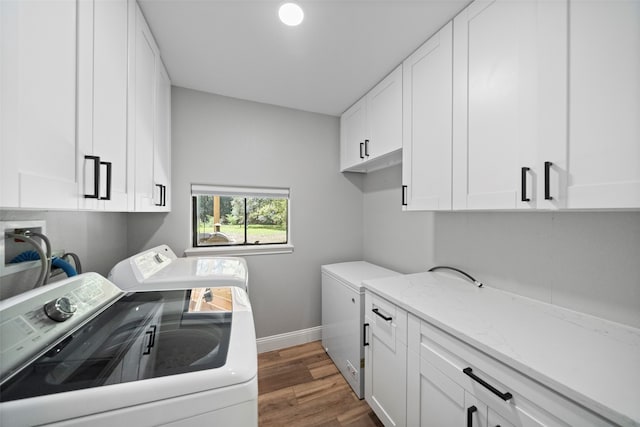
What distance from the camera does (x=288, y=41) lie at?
1.52 m

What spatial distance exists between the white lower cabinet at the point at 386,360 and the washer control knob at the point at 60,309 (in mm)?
1413

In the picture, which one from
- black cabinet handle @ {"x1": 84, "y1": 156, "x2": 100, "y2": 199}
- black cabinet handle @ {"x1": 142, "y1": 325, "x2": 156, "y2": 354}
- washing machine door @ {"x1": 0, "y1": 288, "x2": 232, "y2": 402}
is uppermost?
black cabinet handle @ {"x1": 84, "y1": 156, "x2": 100, "y2": 199}

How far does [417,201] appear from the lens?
1596 millimetres

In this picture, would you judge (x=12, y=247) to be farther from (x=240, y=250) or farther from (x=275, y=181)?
(x=275, y=181)

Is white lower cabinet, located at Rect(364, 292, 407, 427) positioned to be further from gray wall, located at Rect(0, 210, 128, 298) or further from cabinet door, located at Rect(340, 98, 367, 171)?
gray wall, located at Rect(0, 210, 128, 298)

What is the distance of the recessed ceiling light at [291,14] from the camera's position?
4.18ft

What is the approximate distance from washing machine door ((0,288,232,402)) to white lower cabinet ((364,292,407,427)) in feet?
2.98

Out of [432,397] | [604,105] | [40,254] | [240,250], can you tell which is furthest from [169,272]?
[604,105]

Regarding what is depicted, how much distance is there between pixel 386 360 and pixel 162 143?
212 centimetres

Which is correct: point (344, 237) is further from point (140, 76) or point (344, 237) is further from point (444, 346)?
point (140, 76)

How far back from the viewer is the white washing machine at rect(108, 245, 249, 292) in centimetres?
128

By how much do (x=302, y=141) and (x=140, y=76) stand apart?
1485 mm

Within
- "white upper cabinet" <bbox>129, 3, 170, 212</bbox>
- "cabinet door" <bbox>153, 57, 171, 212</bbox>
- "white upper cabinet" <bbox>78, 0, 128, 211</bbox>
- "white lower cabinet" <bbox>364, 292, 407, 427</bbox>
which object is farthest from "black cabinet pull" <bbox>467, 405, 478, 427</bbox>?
"cabinet door" <bbox>153, 57, 171, 212</bbox>

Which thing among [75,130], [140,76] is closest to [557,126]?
[75,130]
